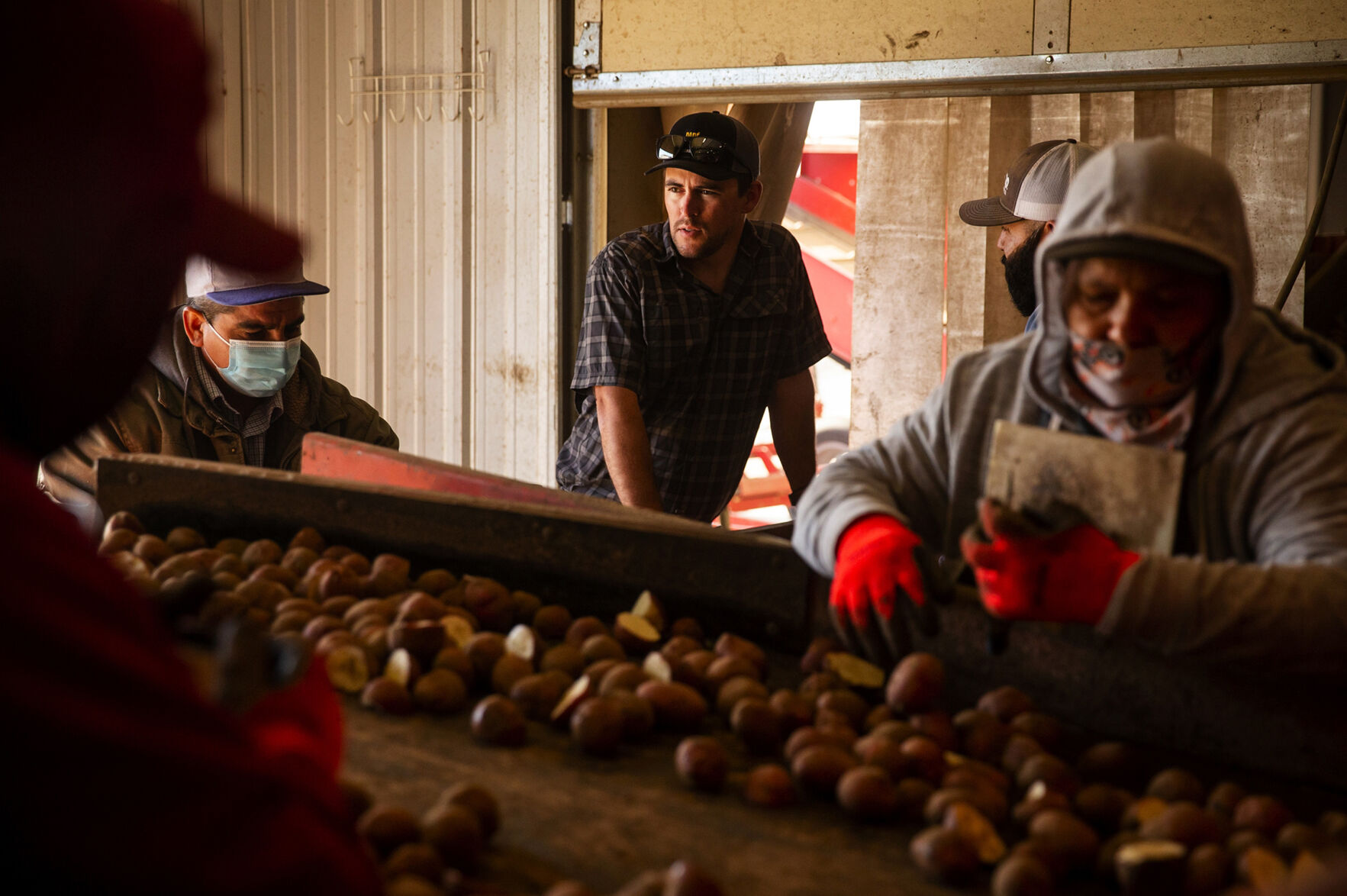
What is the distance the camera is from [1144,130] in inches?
150

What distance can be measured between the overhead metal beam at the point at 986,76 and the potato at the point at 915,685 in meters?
2.78

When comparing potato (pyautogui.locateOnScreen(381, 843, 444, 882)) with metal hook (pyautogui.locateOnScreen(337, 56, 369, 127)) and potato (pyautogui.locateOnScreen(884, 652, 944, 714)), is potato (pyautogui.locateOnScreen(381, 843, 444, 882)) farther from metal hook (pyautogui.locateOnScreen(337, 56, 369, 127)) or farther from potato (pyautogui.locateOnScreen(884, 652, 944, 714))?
metal hook (pyautogui.locateOnScreen(337, 56, 369, 127))

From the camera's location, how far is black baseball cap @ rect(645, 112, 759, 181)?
344 centimetres

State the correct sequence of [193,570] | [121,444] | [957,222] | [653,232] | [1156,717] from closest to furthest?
[1156,717] → [193,570] → [121,444] → [653,232] → [957,222]

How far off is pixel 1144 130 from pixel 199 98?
3.60 metres

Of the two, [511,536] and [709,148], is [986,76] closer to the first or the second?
[709,148]

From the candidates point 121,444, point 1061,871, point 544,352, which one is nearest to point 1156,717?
point 1061,871

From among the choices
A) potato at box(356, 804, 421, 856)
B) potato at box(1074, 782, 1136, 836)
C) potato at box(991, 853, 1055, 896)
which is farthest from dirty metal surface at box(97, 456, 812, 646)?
potato at box(356, 804, 421, 856)

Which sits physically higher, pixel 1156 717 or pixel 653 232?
pixel 653 232

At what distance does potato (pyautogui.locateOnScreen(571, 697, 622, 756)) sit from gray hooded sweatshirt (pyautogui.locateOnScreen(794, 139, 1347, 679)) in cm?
47

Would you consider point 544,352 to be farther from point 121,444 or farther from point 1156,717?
point 1156,717

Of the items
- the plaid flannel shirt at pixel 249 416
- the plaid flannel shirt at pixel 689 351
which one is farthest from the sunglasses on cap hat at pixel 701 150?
the plaid flannel shirt at pixel 249 416

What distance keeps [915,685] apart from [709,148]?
7.13 ft

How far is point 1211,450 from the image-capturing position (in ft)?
5.62
